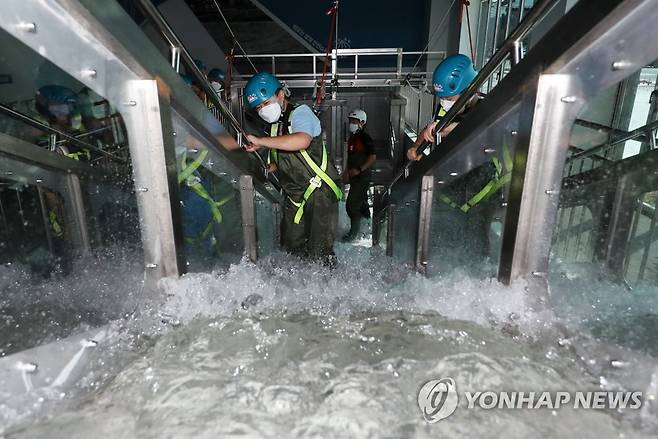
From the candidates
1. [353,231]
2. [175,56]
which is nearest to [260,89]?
[175,56]

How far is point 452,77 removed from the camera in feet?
10.6

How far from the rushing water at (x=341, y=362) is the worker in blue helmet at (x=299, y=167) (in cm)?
152

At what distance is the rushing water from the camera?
1188mm

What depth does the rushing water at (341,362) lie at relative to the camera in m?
1.19

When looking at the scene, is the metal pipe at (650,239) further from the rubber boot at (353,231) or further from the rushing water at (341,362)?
the rubber boot at (353,231)

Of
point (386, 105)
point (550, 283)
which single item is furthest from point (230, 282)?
point (386, 105)

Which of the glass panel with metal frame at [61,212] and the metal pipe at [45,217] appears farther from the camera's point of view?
the metal pipe at [45,217]

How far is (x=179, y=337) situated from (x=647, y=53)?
6.19 feet

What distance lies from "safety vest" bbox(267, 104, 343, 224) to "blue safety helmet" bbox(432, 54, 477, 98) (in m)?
1.04

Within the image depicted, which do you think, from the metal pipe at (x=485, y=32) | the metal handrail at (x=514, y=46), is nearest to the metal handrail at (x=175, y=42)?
the metal handrail at (x=514, y=46)

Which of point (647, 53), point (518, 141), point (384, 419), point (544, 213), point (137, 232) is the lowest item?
point (384, 419)

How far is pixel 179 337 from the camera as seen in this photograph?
1.62m

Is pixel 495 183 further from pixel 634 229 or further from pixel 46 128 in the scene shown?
pixel 46 128

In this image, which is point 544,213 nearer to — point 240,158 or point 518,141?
point 518,141
